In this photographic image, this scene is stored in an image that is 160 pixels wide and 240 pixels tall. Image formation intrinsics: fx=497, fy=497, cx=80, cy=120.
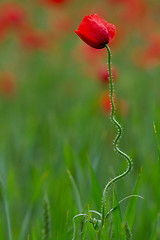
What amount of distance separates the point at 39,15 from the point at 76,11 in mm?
607

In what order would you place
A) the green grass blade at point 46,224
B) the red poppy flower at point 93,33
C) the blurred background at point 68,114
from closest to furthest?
the red poppy flower at point 93,33 → the green grass blade at point 46,224 → the blurred background at point 68,114

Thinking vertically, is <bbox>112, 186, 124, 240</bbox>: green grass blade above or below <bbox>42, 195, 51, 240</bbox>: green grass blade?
below

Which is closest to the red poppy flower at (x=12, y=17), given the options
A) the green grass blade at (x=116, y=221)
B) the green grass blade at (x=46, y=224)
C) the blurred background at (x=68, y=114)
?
the blurred background at (x=68, y=114)

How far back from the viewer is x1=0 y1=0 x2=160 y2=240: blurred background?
4.06 feet

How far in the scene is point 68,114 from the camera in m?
2.43

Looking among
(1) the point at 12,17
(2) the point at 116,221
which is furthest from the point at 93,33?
(1) the point at 12,17

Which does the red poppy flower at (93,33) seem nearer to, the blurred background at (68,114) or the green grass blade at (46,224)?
the blurred background at (68,114)

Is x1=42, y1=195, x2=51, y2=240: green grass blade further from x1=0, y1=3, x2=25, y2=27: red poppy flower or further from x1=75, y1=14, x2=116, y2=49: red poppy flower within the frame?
x1=0, y1=3, x2=25, y2=27: red poppy flower

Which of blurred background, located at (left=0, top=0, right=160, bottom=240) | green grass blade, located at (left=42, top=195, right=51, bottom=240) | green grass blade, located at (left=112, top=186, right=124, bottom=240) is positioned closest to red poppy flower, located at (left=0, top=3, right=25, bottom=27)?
blurred background, located at (left=0, top=0, right=160, bottom=240)

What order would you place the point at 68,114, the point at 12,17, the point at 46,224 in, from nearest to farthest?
the point at 46,224 → the point at 68,114 → the point at 12,17

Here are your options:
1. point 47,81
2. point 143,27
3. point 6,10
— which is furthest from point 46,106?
point 143,27

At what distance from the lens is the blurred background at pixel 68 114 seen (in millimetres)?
1237

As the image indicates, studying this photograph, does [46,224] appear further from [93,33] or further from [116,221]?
[93,33]

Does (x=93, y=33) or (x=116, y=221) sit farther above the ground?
(x=93, y=33)
